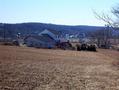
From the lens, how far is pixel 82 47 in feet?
243

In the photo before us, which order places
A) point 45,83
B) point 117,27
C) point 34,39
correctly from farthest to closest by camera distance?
point 34,39, point 117,27, point 45,83

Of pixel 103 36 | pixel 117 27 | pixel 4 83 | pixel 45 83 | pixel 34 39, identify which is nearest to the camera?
pixel 4 83

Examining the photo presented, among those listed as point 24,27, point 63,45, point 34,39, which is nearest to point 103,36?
point 34,39

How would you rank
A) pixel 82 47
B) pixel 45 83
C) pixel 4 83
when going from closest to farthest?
pixel 4 83
pixel 45 83
pixel 82 47

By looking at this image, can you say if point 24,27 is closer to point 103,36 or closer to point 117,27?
point 103,36

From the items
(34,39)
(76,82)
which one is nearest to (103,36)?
(34,39)

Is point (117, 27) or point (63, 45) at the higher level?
point (117, 27)

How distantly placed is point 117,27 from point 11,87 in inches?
1023

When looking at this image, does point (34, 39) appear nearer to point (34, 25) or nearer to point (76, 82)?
point (76, 82)

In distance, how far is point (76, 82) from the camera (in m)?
18.8

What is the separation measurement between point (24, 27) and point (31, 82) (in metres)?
166

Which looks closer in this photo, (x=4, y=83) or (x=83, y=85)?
(x=4, y=83)

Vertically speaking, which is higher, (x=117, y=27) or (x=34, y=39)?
(x=117, y=27)

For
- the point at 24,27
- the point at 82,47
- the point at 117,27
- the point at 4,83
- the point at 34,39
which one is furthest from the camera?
the point at 24,27
